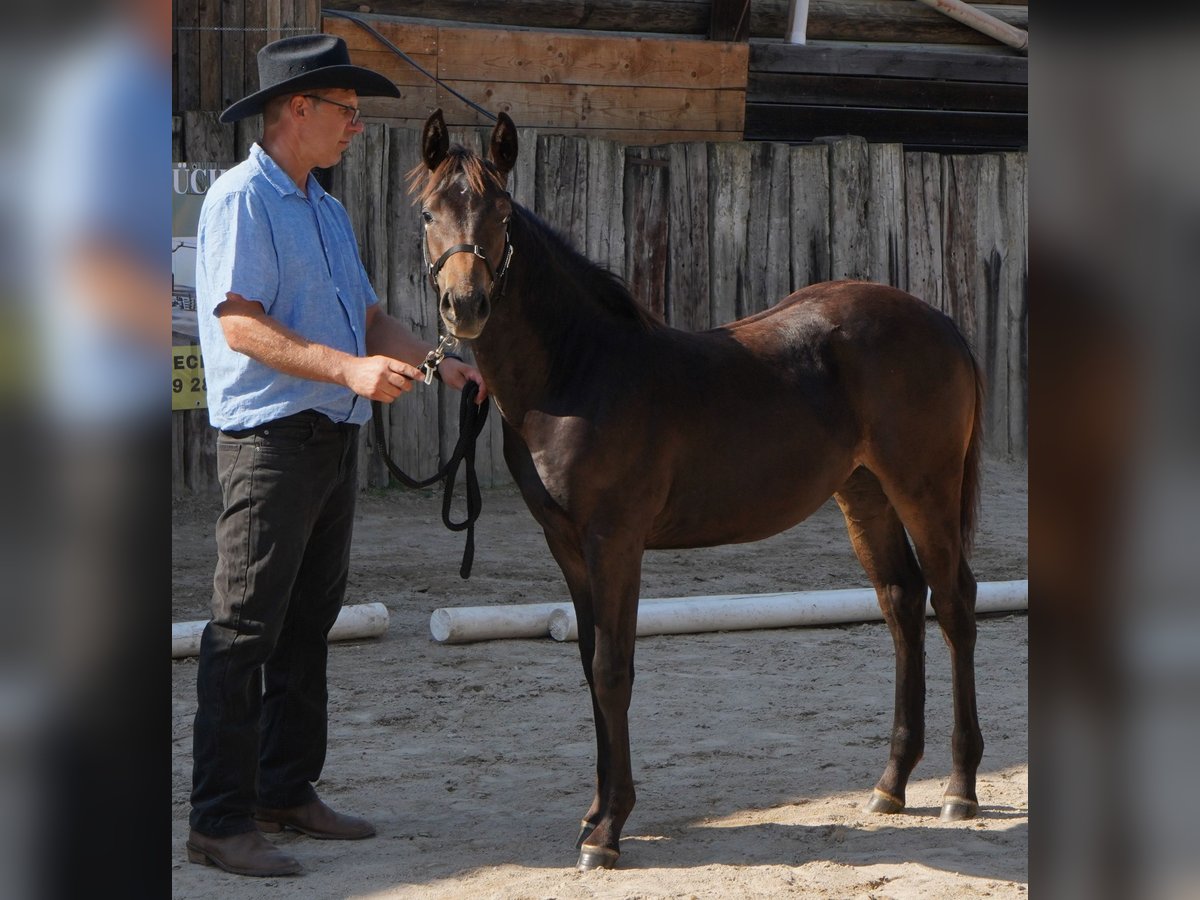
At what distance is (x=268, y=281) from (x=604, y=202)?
240 inches

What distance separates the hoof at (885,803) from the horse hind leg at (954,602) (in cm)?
13

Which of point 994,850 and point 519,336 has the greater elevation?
point 519,336

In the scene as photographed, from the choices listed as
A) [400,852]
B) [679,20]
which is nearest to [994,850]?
[400,852]

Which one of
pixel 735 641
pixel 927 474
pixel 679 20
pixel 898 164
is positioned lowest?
pixel 735 641

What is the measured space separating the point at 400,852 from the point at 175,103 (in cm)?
627

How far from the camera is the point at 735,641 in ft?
19.4

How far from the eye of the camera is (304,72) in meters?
3.38

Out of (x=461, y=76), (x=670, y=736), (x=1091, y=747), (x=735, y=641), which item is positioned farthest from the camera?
(x=461, y=76)

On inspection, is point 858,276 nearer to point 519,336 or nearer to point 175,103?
point 175,103

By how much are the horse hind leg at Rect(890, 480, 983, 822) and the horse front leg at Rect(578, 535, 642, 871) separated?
951 mm

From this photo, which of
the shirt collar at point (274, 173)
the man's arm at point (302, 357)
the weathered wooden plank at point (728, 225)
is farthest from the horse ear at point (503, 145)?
the weathered wooden plank at point (728, 225)

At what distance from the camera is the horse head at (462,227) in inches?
127

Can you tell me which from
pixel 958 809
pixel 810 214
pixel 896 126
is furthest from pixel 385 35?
pixel 958 809

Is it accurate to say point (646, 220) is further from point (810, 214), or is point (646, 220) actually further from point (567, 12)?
point (567, 12)
